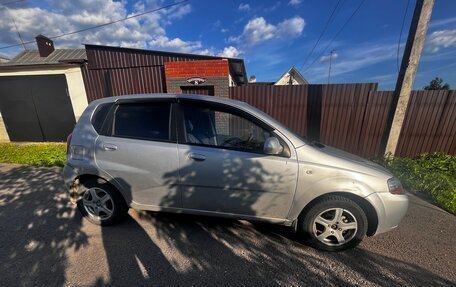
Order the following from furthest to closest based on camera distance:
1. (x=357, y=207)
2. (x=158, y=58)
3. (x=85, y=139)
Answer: (x=158, y=58) < (x=85, y=139) < (x=357, y=207)

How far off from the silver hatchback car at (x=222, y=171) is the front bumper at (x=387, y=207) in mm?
11

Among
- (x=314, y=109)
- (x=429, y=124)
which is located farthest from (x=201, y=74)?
(x=429, y=124)

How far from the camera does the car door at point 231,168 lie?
7.62 ft

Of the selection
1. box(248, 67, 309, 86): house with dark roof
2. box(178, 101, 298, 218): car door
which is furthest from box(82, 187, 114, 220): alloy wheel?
box(248, 67, 309, 86): house with dark roof

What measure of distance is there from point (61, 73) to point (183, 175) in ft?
28.0

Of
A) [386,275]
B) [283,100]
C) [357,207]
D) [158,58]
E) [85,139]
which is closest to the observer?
[386,275]

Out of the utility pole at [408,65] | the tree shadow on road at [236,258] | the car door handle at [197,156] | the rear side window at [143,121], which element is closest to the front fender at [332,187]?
the tree shadow on road at [236,258]

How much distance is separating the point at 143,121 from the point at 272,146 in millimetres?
1610

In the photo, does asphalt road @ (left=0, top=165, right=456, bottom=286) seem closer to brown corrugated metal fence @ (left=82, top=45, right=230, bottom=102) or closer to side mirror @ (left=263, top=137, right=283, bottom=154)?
side mirror @ (left=263, top=137, right=283, bottom=154)

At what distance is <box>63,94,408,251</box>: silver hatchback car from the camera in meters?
2.31

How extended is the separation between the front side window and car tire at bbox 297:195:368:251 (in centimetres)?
96

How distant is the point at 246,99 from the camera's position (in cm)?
691

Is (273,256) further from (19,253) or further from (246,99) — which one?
(246,99)

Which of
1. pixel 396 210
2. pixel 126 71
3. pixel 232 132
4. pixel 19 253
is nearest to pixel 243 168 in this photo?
pixel 232 132
